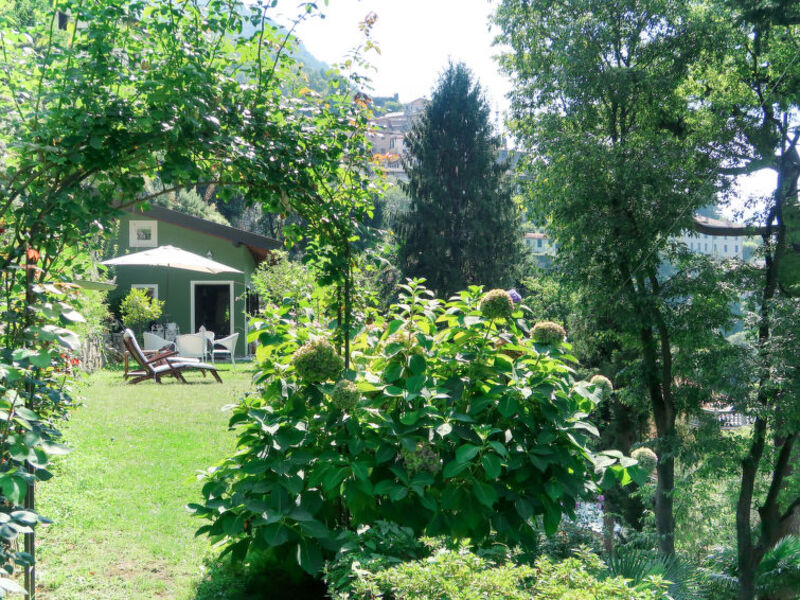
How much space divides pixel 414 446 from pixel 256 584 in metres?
1.19

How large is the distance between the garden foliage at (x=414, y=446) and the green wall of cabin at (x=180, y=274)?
46.8ft

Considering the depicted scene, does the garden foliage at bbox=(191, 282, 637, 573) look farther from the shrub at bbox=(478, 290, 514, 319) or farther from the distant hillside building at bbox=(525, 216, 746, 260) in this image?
the distant hillside building at bbox=(525, 216, 746, 260)

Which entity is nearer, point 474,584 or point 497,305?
point 474,584

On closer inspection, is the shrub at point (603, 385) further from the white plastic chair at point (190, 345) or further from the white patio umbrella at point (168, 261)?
the white patio umbrella at point (168, 261)

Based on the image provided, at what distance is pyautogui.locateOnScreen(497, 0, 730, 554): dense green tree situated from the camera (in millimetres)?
7613

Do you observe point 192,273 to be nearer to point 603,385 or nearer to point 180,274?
point 180,274

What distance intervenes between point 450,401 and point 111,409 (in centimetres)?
597

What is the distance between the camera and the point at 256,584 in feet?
10.5

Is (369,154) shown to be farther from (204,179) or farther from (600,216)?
(600,216)

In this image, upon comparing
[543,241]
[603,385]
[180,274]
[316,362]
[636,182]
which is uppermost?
[543,241]

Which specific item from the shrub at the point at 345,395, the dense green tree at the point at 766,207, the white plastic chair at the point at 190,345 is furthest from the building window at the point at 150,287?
the shrub at the point at 345,395

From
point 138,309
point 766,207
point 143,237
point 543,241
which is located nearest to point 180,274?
point 143,237

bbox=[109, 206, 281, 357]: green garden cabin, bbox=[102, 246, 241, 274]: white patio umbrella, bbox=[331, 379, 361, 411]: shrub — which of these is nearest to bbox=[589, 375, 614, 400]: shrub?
bbox=[331, 379, 361, 411]: shrub

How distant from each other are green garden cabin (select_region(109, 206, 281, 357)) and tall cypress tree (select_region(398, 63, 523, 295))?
7.67 m
